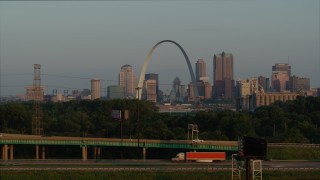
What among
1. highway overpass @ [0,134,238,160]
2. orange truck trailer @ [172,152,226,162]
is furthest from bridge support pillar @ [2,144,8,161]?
orange truck trailer @ [172,152,226,162]

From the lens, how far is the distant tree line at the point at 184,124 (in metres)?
112

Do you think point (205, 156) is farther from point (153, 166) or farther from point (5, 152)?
point (5, 152)

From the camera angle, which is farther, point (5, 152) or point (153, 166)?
point (5, 152)

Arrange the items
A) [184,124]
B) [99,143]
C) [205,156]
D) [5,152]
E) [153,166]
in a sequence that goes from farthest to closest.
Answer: [184,124] < [99,143] < [5,152] < [205,156] < [153,166]

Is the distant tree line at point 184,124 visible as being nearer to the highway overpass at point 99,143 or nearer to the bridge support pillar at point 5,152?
the highway overpass at point 99,143

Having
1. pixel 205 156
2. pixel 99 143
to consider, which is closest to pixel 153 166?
pixel 205 156

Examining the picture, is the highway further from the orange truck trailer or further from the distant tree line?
the distant tree line

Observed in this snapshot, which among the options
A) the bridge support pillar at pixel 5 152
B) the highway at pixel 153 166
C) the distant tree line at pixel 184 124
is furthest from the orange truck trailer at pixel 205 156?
the bridge support pillar at pixel 5 152

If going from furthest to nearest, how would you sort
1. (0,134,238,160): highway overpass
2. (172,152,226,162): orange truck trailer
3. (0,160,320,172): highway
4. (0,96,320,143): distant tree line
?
(0,96,320,143): distant tree line
(0,134,238,160): highway overpass
(172,152,226,162): orange truck trailer
(0,160,320,172): highway

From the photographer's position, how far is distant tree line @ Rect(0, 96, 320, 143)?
11181 centimetres

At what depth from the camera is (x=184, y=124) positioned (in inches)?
5034

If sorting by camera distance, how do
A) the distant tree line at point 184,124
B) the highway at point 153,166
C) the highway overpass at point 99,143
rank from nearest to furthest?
the highway at point 153,166
the highway overpass at point 99,143
the distant tree line at point 184,124
